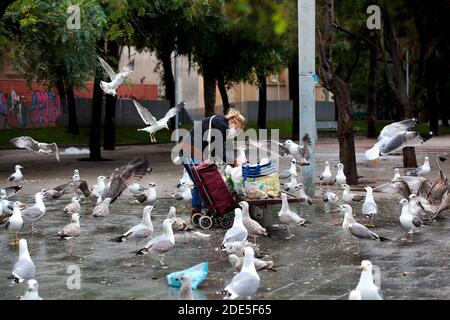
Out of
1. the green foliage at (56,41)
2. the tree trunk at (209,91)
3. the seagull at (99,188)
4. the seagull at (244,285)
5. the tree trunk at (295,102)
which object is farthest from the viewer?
the tree trunk at (295,102)

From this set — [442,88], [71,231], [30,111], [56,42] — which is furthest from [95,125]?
[442,88]

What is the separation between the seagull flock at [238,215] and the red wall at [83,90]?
1964cm

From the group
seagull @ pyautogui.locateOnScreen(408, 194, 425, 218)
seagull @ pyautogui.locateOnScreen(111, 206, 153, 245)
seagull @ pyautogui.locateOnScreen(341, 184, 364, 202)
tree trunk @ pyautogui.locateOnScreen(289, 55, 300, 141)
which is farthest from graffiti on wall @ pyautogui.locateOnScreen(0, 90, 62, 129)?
seagull @ pyautogui.locateOnScreen(111, 206, 153, 245)

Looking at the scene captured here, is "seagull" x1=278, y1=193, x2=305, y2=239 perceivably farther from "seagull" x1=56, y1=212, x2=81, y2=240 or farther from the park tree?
the park tree

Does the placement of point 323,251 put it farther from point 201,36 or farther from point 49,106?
point 49,106

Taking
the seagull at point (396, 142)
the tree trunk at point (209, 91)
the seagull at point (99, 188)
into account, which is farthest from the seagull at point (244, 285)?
the tree trunk at point (209, 91)

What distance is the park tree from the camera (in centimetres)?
2081

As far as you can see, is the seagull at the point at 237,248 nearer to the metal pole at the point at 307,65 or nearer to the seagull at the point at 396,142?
the seagull at the point at 396,142

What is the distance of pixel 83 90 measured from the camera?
39.5 m

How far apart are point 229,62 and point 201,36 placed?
16.1 ft

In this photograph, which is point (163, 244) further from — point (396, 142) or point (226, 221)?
point (396, 142)

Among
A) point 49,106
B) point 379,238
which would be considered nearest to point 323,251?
point 379,238

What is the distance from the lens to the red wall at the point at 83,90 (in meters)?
44.8

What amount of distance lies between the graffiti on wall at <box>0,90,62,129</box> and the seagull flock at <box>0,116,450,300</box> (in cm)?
2753
